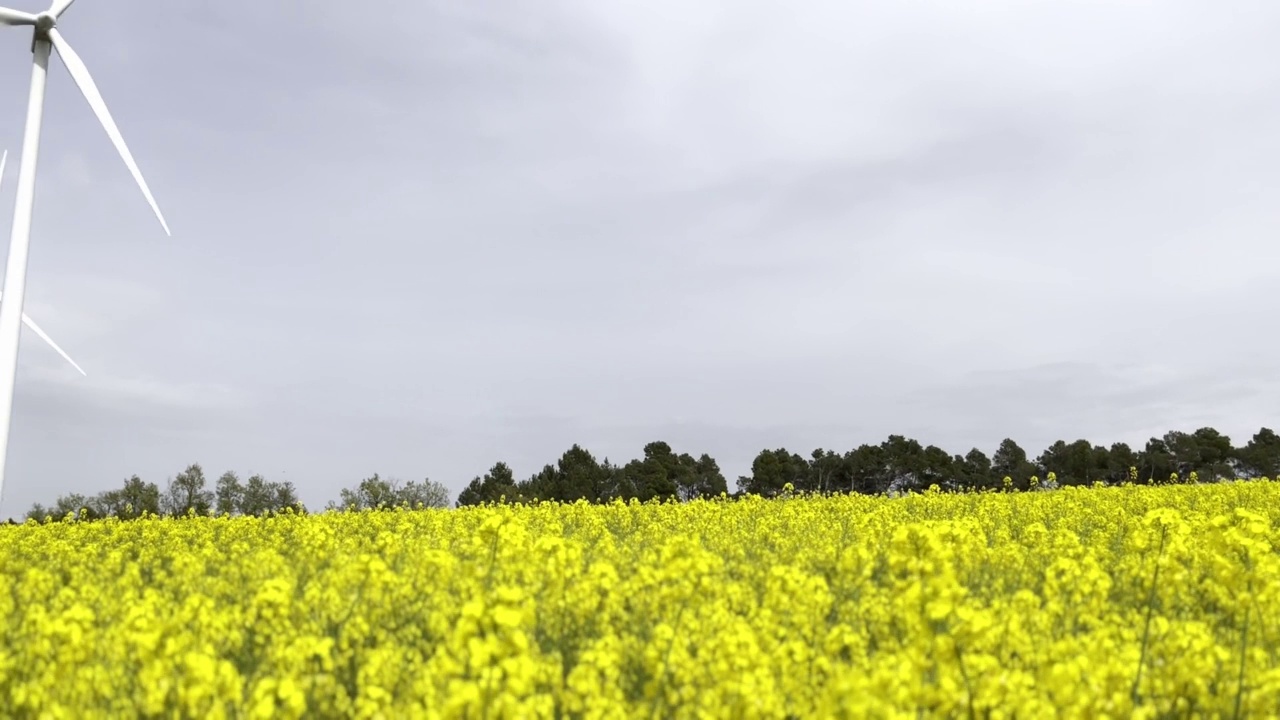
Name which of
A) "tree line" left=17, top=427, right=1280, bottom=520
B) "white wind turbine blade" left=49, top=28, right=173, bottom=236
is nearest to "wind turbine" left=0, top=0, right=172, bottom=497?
"white wind turbine blade" left=49, top=28, right=173, bottom=236

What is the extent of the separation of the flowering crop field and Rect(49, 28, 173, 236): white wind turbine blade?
10384 millimetres

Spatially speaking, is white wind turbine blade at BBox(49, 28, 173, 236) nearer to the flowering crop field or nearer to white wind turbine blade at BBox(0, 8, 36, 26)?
white wind turbine blade at BBox(0, 8, 36, 26)

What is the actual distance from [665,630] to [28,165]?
20170 mm

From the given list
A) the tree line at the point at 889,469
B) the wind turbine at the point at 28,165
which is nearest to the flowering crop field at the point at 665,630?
the wind turbine at the point at 28,165

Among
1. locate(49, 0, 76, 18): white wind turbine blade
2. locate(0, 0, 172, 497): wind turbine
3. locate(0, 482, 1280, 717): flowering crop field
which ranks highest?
locate(49, 0, 76, 18): white wind turbine blade

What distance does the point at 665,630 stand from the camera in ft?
28.6

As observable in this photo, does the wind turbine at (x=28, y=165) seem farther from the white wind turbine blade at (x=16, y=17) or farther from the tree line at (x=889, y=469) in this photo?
the tree line at (x=889, y=469)

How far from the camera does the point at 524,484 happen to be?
9581 centimetres

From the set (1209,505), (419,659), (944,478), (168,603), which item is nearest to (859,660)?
(419,659)

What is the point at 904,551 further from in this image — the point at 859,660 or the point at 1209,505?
the point at 1209,505

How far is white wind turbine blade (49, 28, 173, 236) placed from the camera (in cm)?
2339

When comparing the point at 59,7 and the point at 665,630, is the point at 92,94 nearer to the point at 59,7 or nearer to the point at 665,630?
the point at 59,7

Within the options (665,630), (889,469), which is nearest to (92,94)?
(665,630)

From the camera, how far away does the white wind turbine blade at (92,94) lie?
23.4 m
